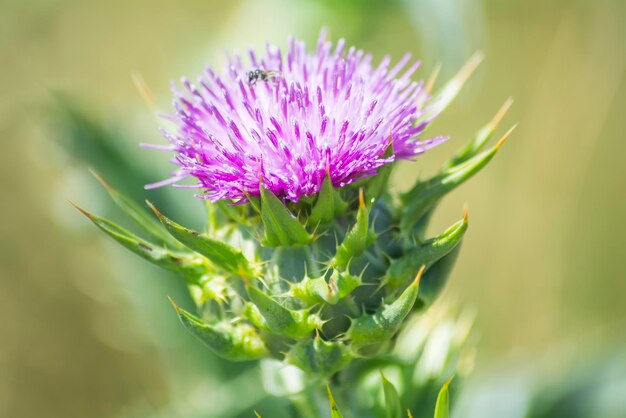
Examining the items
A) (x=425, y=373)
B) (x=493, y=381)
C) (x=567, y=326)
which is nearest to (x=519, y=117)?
(x=567, y=326)

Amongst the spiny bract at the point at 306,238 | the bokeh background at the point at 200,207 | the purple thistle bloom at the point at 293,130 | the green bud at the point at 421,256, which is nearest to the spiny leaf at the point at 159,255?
the spiny bract at the point at 306,238

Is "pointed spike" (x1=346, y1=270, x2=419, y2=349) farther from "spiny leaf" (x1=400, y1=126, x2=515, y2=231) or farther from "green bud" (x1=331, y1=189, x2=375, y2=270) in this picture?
"spiny leaf" (x1=400, y1=126, x2=515, y2=231)

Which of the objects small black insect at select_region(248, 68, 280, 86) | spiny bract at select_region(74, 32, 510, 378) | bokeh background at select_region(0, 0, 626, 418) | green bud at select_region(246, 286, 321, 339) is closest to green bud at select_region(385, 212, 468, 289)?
spiny bract at select_region(74, 32, 510, 378)

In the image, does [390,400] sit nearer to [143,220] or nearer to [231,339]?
[231,339]

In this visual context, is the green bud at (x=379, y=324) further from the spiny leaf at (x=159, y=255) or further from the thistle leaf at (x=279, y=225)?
the spiny leaf at (x=159, y=255)

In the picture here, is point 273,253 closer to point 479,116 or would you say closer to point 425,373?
point 425,373

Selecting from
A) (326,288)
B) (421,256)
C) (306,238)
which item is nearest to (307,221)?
(306,238)
